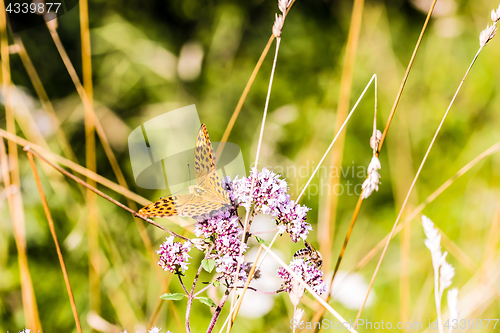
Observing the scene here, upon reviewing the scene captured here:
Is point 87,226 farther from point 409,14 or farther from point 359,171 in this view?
point 409,14

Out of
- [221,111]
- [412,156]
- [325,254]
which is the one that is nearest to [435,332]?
[325,254]

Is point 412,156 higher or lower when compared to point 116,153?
higher

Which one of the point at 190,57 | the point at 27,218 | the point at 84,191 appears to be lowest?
the point at 27,218

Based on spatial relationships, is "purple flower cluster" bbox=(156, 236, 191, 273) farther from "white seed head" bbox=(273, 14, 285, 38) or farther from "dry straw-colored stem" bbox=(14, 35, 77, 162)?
"dry straw-colored stem" bbox=(14, 35, 77, 162)

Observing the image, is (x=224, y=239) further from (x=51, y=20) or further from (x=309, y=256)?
(x=51, y=20)

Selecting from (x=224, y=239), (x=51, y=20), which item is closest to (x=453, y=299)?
(x=224, y=239)

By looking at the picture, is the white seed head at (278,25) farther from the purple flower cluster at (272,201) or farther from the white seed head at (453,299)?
the white seed head at (453,299)

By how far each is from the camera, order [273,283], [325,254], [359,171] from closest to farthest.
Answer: [325,254]
[273,283]
[359,171]
